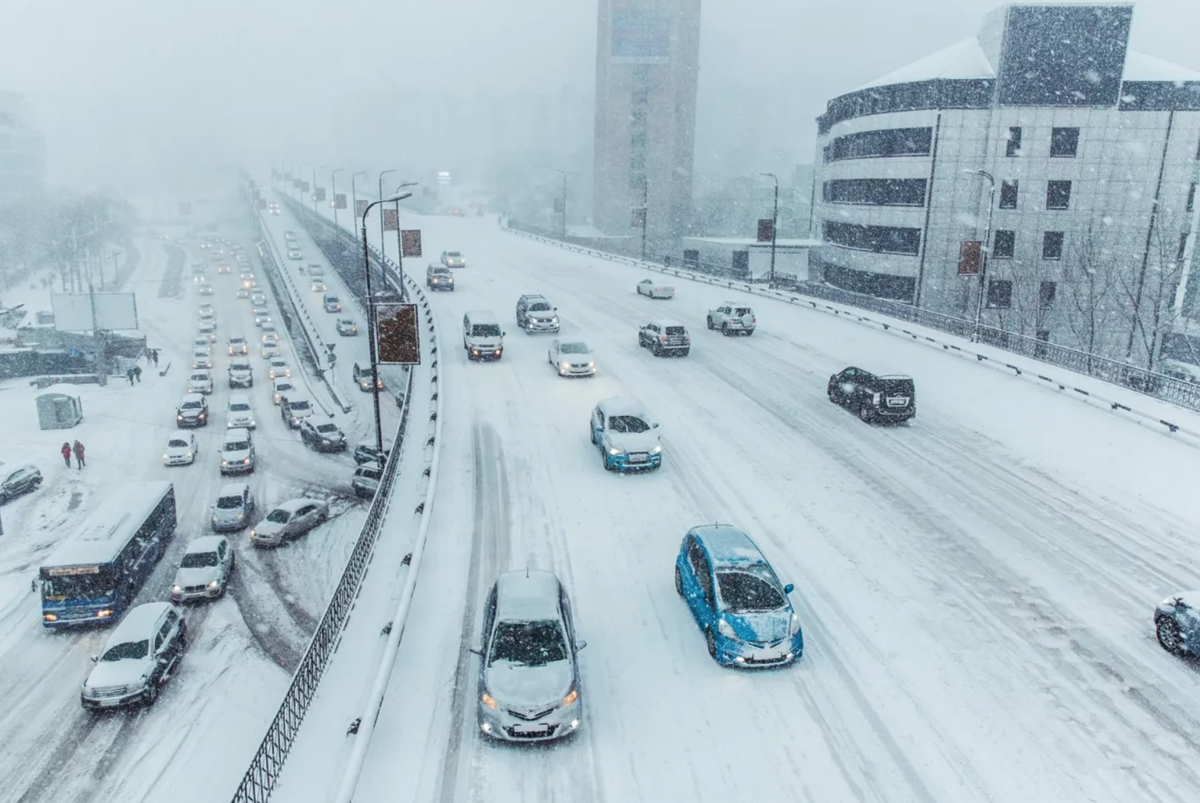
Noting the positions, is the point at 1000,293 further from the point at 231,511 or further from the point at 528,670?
the point at 528,670

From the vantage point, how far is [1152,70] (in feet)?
171

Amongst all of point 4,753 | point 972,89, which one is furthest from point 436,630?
point 972,89

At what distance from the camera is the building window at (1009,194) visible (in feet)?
171

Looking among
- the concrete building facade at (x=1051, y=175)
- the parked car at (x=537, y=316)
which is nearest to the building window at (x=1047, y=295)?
the concrete building facade at (x=1051, y=175)

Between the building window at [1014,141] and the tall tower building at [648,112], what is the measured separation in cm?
6435

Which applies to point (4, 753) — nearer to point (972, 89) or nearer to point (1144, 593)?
point (1144, 593)

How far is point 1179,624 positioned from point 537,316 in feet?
96.5

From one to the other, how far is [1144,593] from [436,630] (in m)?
14.2

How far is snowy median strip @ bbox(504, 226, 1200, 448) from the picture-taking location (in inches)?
964

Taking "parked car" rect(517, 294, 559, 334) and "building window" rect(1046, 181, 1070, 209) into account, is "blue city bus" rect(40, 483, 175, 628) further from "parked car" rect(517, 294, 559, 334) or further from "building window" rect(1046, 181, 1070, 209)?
"building window" rect(1046, 181, 1070, 209)

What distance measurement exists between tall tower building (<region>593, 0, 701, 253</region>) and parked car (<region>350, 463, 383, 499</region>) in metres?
81.6

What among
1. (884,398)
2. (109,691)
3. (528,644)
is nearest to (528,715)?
(528,644)

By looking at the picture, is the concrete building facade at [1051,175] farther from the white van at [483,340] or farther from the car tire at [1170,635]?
the car tire at [1170,635]

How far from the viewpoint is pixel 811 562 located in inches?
683
